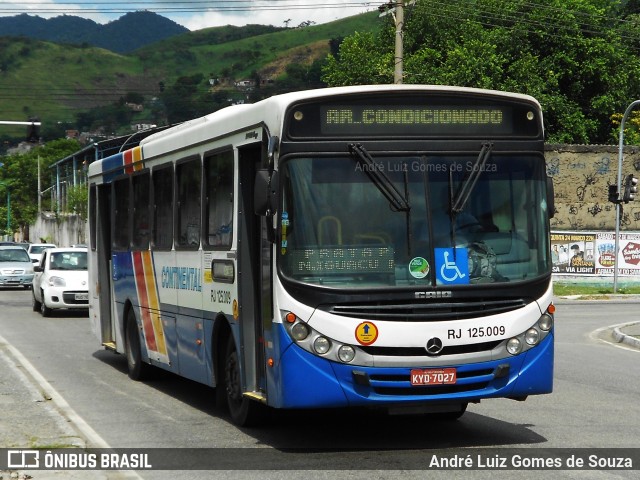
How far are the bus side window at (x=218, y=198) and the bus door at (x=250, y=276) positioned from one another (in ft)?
0.98

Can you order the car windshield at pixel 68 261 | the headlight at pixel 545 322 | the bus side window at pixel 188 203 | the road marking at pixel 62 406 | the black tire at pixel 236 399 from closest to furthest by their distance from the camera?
the headlight at pixel 545 322
the road marking at pixel 62 406
the black tire at pixel 236 399
the bus side window at pixel 188 203
the car windshield at pixel 68 261

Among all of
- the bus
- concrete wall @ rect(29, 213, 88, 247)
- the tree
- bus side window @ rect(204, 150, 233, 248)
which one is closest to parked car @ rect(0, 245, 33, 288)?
the tree

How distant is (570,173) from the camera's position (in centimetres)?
4403

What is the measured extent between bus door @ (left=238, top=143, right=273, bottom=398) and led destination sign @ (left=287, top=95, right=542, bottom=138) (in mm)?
715

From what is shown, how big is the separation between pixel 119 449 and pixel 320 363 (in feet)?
6.05

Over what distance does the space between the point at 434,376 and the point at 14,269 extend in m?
35.0

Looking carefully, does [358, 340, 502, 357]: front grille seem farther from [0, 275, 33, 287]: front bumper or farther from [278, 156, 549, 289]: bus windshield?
[0, 275, 33, 287]: front bumper

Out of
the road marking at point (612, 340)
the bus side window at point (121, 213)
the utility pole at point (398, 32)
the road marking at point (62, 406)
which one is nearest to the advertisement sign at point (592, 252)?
the utility pole at point (398, 32)

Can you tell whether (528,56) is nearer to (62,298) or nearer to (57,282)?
(57,282)

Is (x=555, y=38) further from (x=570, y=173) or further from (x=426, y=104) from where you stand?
(x=426, y=104)

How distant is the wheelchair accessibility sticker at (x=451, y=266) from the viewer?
928cm

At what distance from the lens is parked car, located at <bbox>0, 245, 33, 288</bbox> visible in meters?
42.2

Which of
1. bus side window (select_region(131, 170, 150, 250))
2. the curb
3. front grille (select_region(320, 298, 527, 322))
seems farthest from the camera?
the curb

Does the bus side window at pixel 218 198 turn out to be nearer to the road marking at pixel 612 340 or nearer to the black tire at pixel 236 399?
the black tire at pixel 236 399
